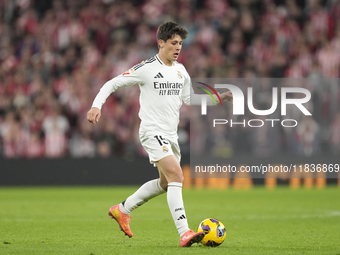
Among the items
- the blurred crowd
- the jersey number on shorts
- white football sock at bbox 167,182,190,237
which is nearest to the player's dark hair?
the jersey number on shorts

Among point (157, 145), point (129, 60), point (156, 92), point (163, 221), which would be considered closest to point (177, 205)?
point (157, 145)

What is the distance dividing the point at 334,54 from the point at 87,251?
12.9 metres

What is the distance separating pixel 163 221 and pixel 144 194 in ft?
7.95

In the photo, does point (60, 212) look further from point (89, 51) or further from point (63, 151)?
point (89, 51)

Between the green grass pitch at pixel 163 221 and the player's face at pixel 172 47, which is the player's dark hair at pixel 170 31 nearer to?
the player's face at pixel 172 47

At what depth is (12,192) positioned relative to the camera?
1480 centimetres

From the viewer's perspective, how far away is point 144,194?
6883mm

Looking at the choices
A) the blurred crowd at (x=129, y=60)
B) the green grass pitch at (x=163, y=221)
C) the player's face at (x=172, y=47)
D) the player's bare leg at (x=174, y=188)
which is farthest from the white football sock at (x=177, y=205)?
the blurred crowd at (x=129, y=60)

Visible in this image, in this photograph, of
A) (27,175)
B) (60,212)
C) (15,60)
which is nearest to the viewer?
(60,212)

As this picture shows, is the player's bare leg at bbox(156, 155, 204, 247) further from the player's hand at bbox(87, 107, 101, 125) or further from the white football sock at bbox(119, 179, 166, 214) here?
the player's hand at bbox(87, 107, 101, 125)

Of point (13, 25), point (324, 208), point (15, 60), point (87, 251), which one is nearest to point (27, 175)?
point (15, 60)

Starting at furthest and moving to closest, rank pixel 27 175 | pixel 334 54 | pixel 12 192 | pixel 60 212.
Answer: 1. pixel 334 54
2. pixel 27 175
3. pixel 12 192
4. pixel 60 212

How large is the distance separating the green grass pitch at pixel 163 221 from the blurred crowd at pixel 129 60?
4.62ft

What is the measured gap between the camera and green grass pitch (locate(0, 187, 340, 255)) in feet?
20.2
